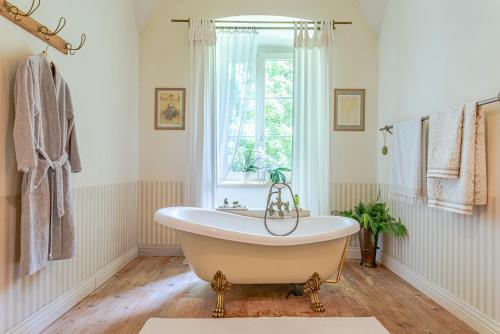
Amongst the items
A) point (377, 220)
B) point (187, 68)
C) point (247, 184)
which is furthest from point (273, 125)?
point (377, 220)

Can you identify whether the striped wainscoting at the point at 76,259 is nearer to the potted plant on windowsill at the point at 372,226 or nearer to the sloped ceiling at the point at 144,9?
the sloped ceiling at the point at 144,9

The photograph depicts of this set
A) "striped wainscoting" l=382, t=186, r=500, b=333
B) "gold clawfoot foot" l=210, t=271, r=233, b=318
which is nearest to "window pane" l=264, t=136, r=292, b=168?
"striped wainscoting" l=382, t=186, r=500, b=333

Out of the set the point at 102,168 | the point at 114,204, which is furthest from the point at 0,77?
the point at 114,204

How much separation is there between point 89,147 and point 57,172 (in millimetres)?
686

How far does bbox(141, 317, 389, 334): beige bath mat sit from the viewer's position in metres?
1.92

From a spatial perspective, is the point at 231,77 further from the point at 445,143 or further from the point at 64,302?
the point at 64,302

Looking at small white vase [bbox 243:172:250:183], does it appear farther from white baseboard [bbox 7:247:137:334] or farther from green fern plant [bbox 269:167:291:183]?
white baseboard [bbox 7:247:137:334]

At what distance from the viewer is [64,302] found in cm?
215

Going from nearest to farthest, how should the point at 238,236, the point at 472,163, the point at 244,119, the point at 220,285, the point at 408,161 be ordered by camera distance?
the point at 472,163
the point at 238,236
the point at 220,285
the point at 408,161
the point at 244,119

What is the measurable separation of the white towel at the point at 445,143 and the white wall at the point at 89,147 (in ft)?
8.07

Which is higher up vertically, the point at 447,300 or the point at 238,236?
the point at 238,236

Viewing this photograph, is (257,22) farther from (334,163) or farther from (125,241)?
(125,241)

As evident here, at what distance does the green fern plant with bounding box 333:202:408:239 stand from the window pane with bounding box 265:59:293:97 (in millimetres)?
1461

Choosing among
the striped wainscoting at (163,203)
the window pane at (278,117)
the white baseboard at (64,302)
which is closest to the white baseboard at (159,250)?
the striped wainscoting at (163,203)
